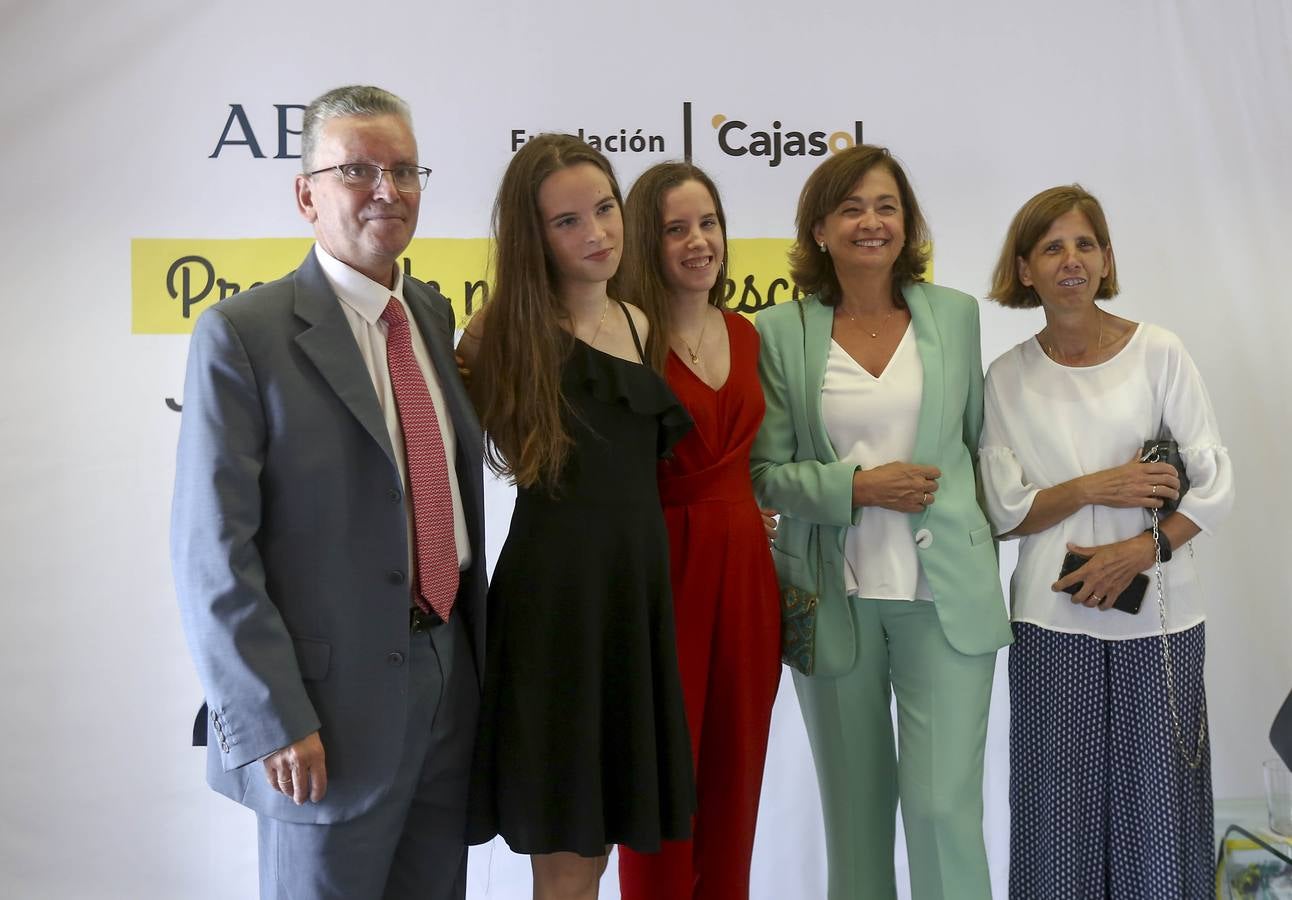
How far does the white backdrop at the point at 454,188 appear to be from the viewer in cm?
345

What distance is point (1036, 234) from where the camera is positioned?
2.60m

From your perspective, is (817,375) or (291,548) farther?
(817,375)

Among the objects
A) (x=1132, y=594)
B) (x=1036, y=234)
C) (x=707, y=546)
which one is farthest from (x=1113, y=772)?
(x=1036, y=234)

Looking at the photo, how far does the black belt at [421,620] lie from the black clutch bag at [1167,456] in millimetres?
1597

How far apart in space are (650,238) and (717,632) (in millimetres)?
854

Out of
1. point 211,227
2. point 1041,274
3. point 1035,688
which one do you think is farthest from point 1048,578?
point 211,227

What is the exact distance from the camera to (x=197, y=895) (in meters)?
3.54

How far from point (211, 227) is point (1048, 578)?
2618 mm

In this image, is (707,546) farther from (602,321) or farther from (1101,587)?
Answer: (1101,587)

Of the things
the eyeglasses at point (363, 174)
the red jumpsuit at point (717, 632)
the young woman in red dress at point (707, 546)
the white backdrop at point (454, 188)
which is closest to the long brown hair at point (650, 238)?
the young woman in red dress at point (707, 546)

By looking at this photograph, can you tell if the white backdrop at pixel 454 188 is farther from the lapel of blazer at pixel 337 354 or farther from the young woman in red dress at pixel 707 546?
the lapel of blazer at pixel 337 354

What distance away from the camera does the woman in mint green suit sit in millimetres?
2451

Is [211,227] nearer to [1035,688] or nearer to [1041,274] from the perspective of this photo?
[1041,274]

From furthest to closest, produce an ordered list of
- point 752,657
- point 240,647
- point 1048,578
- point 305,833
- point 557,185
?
point 1048,578
point 752,657
point 557,185
point 305,833
point 240,647
